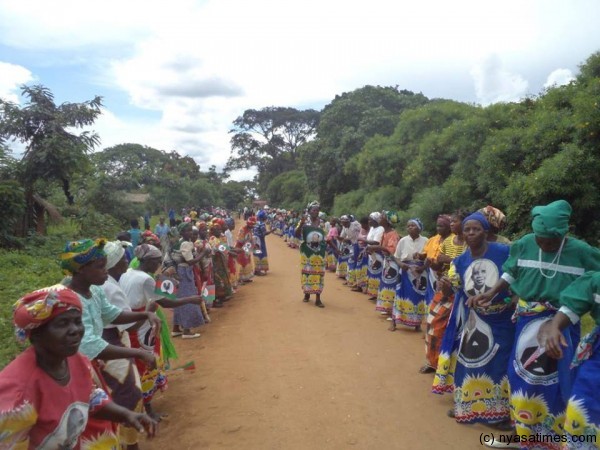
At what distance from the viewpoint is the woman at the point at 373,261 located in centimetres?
883

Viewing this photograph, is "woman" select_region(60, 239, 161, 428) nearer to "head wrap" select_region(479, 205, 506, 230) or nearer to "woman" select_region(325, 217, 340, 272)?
"head wrap" select_region(479, 205, 506, 230)

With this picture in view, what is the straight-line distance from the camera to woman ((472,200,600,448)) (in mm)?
3264

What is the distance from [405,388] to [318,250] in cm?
453

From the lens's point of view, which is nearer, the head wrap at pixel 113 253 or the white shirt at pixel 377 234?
the head wrap at pixel 113 253

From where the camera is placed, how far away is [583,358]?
2.82 m

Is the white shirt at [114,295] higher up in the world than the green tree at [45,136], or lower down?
lower down

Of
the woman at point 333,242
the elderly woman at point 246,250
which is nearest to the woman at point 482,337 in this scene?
the woman at point 333,242

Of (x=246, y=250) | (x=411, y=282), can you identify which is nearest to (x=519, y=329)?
(x=411, y=282)

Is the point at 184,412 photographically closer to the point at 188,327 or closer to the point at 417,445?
the point at 417,445

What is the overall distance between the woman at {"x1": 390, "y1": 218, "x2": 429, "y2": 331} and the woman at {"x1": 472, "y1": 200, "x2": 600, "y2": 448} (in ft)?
11.1

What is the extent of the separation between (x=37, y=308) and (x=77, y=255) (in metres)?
0.98

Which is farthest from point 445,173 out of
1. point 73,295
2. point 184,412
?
point 73,295

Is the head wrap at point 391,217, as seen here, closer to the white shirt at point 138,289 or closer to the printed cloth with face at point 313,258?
the printed cloth with face at point 313,258

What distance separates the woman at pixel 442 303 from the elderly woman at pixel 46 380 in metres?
3.76
